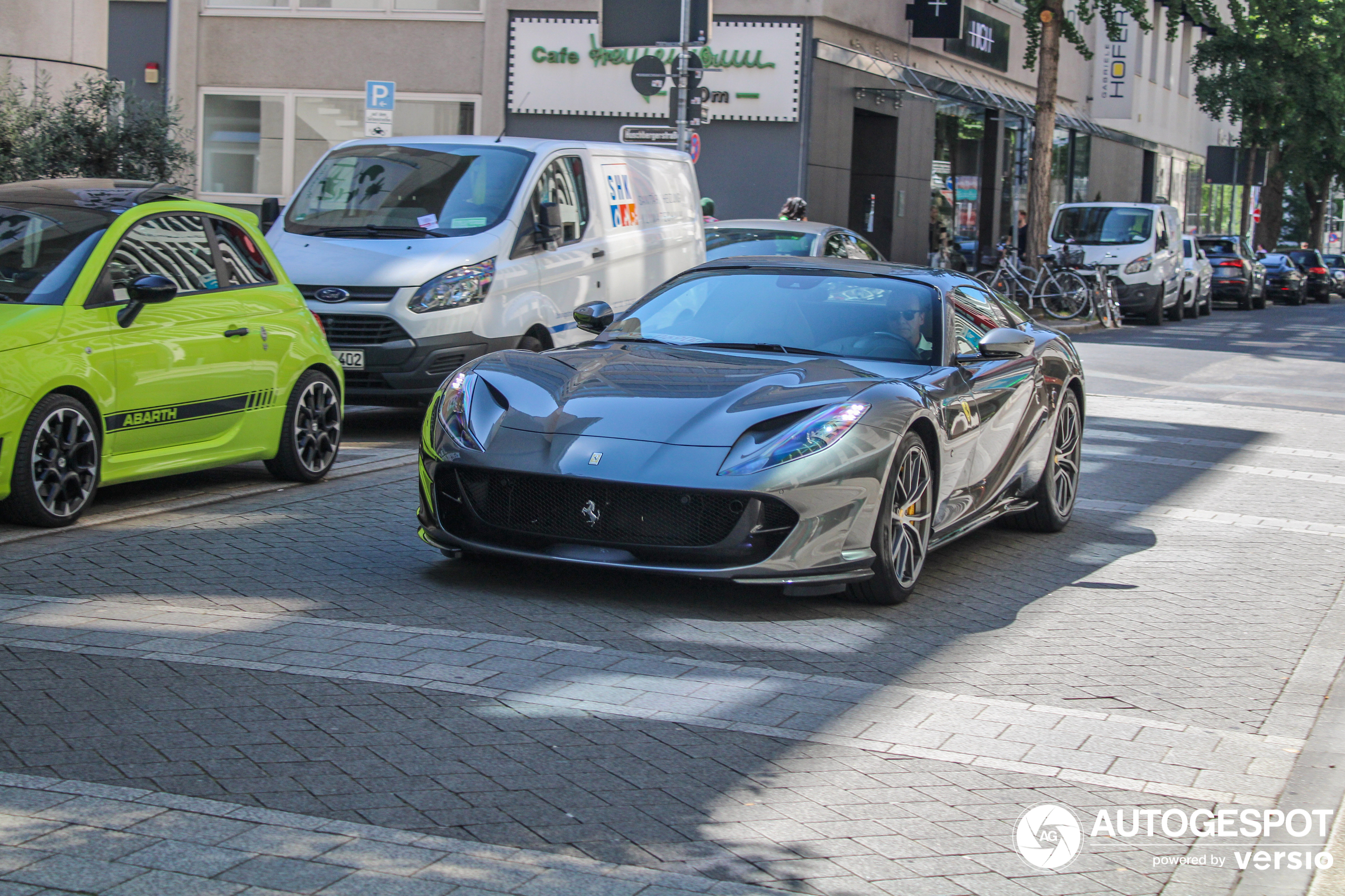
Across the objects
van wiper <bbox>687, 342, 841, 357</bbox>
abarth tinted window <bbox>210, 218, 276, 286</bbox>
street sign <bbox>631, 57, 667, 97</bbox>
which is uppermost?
street sign <bbox>631, 57, 667, 97</bbox>

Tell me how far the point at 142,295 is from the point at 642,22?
1276cm

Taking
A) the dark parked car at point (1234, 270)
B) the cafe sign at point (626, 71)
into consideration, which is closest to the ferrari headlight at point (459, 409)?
the cafe sign at point (626, 71)

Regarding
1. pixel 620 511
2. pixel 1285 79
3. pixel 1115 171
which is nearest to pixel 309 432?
pixel 620 511

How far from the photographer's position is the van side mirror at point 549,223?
40.4 feet

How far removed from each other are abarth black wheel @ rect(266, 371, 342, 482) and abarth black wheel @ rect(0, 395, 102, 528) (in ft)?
4.97

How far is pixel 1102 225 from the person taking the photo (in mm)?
31078

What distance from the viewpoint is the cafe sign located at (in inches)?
1160

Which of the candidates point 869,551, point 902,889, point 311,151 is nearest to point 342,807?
point 902,889

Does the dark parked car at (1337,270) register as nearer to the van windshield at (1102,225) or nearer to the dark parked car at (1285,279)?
the dark parked car at (1285,279)

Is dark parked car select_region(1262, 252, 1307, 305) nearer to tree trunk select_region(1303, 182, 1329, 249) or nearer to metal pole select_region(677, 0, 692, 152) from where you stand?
tree trunk select_region(1303, 182, 1329, 249)

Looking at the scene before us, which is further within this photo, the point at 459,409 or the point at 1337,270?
the point at 1337,270

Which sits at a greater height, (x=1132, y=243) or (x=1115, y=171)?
(x=1115, y=171)

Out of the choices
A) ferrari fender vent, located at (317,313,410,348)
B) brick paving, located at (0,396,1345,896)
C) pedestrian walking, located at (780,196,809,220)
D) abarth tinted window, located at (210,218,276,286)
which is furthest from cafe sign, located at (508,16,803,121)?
brick paving, located at (0,396,1345,896)

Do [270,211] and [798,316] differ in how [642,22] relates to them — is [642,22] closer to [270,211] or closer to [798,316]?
[270,211]
